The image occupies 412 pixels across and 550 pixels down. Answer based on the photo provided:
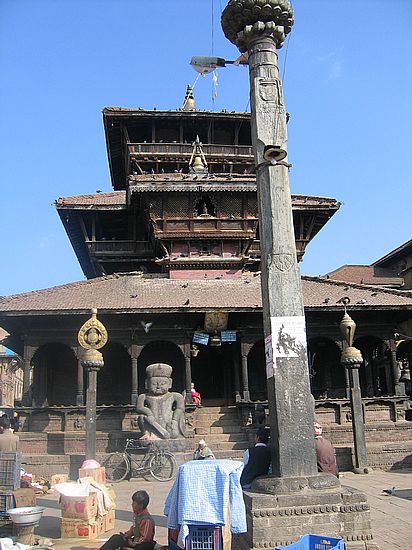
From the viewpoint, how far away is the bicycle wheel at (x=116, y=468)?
13850mm

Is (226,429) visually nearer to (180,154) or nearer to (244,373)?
(244,373)

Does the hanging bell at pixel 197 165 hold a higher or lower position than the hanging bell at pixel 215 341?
higher

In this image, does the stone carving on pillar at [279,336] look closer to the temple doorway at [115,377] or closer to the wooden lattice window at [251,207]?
the temple doorway at [115,377]

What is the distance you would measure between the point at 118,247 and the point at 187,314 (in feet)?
29.3

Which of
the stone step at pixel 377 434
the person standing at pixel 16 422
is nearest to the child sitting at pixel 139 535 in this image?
the stone step at pixel 377 434

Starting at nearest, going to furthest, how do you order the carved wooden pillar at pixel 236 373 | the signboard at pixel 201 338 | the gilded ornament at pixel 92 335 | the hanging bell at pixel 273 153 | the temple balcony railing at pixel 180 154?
the hanging bell at pixel 273 153 < the gilded ornament at pixel 92 335 < the signboard at pixel 201 338 < the carved wooden pillar at pixel 236 373 < the temple balcony railing at pixel 180 154

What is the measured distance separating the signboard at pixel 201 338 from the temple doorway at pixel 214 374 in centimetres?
240

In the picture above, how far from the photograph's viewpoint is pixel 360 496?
643 cm

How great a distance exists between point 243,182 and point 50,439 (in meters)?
13.0

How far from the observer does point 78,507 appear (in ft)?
25.6

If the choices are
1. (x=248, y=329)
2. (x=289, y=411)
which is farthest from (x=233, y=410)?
(x=289, y=411)

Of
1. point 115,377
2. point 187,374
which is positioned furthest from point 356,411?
point 115,377

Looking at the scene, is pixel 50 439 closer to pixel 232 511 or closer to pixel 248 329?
pixel 248 329

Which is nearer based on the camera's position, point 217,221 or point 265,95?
point 265,95
